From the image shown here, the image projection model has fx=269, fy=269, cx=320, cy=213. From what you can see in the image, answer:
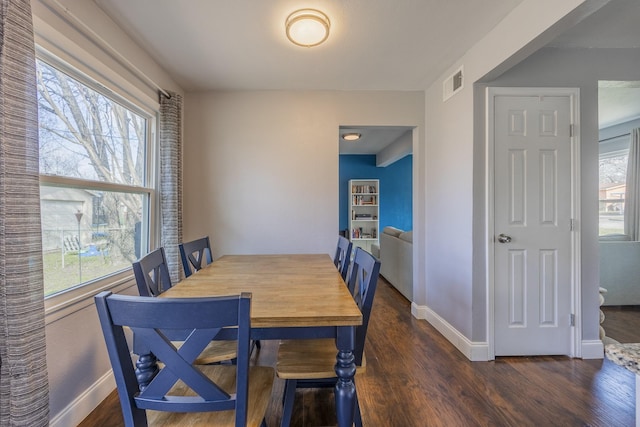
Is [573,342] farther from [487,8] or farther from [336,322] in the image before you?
[487,8]

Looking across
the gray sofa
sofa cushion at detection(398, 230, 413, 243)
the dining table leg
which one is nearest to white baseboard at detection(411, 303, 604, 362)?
the gray sofa

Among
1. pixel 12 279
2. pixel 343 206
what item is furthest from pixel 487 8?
pixel 343 206

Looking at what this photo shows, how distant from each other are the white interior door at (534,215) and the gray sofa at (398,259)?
1280mm

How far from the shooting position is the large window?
57.4 inches

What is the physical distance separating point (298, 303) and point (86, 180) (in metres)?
1.56

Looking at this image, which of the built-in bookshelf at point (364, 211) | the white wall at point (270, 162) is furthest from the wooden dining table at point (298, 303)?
the built-in bookshelf at point (364, 211)

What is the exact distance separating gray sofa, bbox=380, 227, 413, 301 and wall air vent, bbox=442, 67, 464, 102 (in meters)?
1.71

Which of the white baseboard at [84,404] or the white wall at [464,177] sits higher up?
the white wall at [464,177]

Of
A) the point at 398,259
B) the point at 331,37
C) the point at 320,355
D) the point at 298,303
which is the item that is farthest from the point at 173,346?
the point at 398,259

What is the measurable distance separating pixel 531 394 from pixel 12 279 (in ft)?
9.22

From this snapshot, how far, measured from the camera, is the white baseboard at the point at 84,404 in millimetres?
1427

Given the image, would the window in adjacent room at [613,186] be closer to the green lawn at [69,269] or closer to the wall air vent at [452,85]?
the wall air vent at [452,85]

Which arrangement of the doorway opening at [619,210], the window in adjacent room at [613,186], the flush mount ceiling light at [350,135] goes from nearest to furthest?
the doorway opening at [619,210], the window in adjacent room at [613,186], the flush mount ceiling light at [350,135]

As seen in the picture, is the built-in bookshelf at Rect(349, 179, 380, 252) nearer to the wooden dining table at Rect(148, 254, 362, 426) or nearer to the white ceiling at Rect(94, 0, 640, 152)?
the white ceiling at Rect(94, 0, 640, 152)
